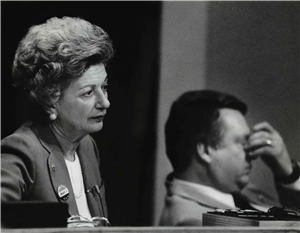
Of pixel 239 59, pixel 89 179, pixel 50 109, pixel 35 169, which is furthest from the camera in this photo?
pixel 239 59

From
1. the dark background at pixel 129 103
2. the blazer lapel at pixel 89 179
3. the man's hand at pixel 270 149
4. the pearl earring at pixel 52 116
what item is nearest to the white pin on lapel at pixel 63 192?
the blazer lapel at pixel 89 179

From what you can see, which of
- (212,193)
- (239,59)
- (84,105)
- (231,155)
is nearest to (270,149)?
(231,155)

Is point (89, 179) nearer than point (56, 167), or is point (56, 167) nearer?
point (56, 167)

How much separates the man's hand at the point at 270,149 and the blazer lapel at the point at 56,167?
1331 millimetres

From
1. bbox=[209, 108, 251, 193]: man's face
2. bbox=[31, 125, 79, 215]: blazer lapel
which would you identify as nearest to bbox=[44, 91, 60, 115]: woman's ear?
bbox=[31, 125, 79, 215]: blazer lapel

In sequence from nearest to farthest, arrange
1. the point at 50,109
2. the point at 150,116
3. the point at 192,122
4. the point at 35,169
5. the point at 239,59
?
the point at 35,169 < the point at 50,109 < the point at 150,116 < the point at 192,122 < the point at 239,59

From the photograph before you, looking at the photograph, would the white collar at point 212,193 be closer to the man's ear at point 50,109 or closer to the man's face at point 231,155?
the man's face at point 231,155

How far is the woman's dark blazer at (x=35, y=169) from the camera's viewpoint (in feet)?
10.6

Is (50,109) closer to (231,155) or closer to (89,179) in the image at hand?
(89,179)

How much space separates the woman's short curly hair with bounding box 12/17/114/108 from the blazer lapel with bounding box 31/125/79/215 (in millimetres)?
177

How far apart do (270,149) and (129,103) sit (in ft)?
3.70

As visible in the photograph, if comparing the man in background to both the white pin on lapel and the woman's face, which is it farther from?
the white pin on lapel

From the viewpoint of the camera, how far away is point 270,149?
13.0 ft

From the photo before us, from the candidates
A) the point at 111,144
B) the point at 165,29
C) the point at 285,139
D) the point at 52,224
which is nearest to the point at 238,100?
the point at 285,139
